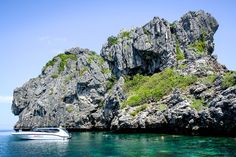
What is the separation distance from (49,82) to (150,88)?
50.8 m

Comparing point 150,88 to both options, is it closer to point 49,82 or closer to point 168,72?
point 168,72

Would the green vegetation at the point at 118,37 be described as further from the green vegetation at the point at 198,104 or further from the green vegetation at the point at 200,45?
the green vegetation at the point at 198,104

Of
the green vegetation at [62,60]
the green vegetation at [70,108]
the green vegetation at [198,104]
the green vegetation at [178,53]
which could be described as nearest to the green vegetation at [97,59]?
the green vegetation at [62,60]

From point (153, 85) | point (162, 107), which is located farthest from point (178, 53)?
point (162, 107)

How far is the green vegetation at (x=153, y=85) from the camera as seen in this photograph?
88812 mm

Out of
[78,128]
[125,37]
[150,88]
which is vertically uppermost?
[125,37]

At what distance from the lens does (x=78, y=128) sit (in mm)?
113750

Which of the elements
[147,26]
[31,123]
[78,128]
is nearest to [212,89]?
[147,26]

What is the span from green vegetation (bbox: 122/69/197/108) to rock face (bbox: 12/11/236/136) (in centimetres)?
38

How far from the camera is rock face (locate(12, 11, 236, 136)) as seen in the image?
249 ft

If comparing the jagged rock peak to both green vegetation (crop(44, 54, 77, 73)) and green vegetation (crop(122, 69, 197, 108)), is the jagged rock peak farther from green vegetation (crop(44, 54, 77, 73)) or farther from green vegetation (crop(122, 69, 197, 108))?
green vegetation (crop(44, 54, 77, 73))

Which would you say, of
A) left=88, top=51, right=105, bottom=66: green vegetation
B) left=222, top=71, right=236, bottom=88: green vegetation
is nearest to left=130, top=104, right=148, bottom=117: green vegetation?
left=222, top=71, right=236, bottom=88: green vegetation

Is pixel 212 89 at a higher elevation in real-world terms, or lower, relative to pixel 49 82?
lower

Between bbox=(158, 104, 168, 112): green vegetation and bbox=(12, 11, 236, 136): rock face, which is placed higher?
bbox=(12, 11, 236, 136): rock face
